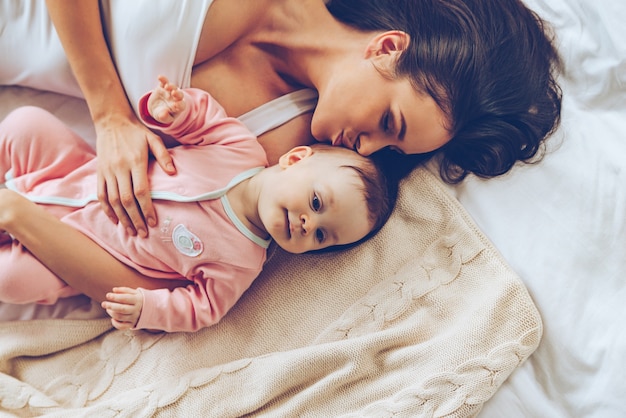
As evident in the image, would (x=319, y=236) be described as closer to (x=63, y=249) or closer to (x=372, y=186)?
(x=372, y=186)

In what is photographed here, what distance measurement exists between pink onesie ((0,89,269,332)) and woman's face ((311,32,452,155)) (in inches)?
7.6

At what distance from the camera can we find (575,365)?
1037 mm

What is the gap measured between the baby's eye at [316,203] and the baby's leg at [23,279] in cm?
56

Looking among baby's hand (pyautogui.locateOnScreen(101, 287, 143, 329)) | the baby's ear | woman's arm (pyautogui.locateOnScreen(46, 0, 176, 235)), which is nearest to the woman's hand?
woman's arm (pyautogui.locateOnScreen(46, 0, 176, 235))

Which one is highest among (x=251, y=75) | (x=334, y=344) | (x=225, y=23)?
(x=225, y=23)

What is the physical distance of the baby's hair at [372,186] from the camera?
3.73 feet

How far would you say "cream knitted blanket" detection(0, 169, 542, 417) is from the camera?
3.50 ft

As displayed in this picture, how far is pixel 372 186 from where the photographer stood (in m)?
1.14

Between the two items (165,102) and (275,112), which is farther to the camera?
(275,112)

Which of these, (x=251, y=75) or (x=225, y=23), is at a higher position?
(x=225, y=23)

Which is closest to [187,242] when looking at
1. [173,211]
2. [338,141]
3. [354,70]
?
[173,211]

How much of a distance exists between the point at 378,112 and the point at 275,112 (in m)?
0.26

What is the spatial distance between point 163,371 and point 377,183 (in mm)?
595

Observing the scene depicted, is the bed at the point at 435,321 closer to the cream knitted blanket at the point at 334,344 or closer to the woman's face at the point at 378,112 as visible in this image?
the cream knitted blanket at the point at 334,344
